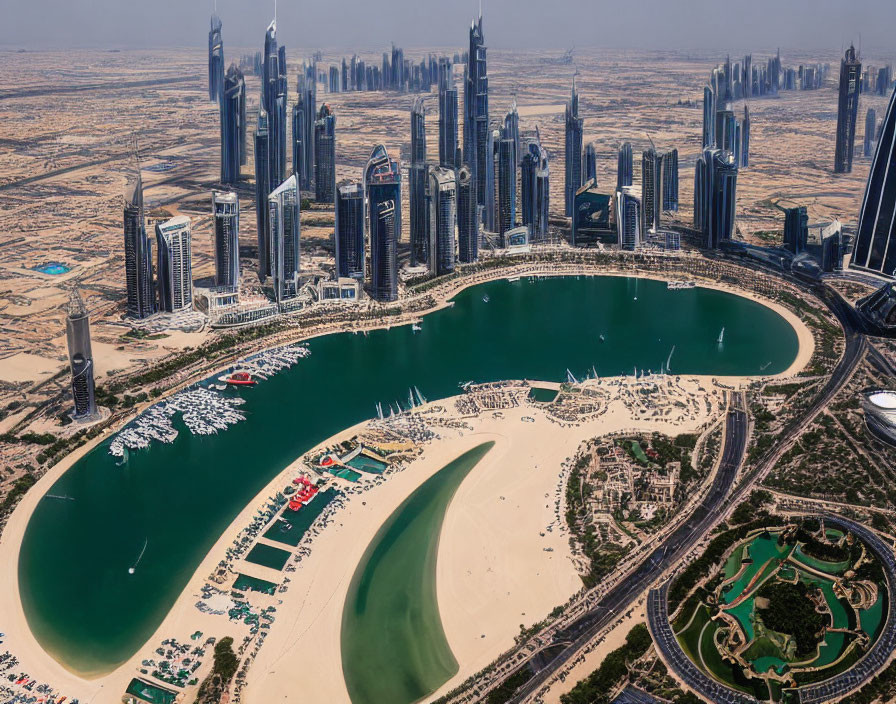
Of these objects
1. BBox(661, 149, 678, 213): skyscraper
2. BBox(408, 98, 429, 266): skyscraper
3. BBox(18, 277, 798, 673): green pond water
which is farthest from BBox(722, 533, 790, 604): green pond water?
BBox(661, 149, 678, 213): skyscraper

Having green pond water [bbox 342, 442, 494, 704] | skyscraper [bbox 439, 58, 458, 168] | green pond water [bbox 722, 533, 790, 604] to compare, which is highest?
skyscraper [bbox 439, 58, 458, 168]

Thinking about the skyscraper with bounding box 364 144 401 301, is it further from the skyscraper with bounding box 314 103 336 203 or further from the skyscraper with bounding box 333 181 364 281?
the skyscraper with bounding box 314 103 336 203

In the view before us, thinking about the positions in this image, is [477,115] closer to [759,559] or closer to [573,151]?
[573,151]

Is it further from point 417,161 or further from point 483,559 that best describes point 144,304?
point 483,559

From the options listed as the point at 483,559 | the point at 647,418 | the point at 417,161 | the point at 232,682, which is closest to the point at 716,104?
the point at 417,161

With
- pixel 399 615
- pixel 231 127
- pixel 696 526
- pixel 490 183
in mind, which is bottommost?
pixel 399 615

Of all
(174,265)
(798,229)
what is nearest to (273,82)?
(174,265)
